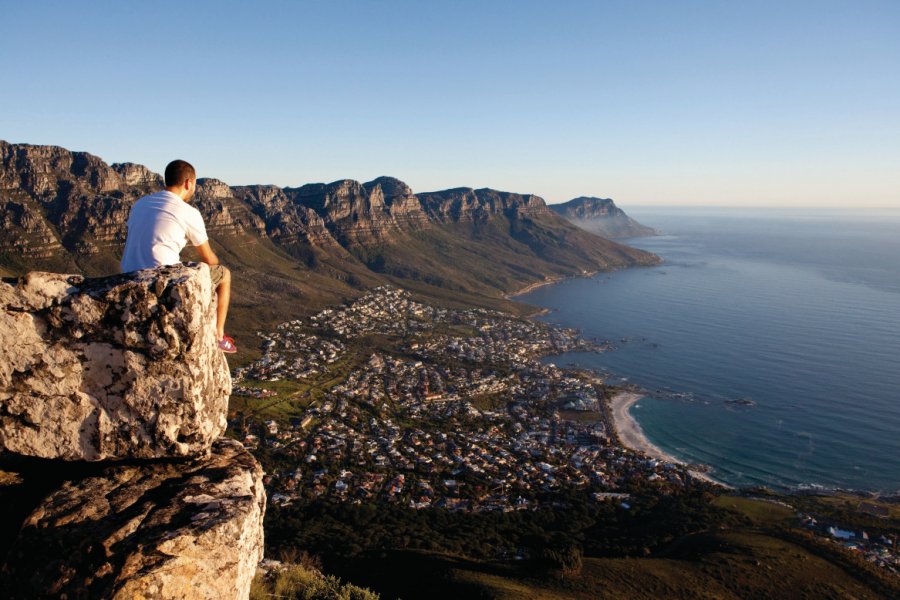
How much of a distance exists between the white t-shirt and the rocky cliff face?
2.09ft

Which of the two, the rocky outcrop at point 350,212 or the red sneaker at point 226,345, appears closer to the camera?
the red sneaker at point 226,345

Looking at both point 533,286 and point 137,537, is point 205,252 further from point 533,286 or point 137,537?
point 533,286

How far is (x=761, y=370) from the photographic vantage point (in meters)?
87.1

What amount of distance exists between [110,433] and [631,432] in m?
64.1

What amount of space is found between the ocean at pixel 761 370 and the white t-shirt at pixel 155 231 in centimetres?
5904

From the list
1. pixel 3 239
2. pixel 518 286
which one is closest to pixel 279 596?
pixel 3 239

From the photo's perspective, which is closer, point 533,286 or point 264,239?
point 264,239

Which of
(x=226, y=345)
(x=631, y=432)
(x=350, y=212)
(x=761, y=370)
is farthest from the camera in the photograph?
(x=350, y=212)

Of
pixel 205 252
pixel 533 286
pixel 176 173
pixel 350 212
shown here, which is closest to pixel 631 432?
pixel 205 252

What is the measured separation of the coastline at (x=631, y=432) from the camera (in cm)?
5562

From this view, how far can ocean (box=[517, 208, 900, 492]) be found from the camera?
57375mm

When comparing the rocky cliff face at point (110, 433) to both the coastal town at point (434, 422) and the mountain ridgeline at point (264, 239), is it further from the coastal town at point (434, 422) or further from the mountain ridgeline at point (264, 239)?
the mountain ridgeline at point (264, 239)

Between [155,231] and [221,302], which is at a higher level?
[155,231]

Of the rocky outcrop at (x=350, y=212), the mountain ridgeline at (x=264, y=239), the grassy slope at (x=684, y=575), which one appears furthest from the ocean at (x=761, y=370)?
the rocky outcrop at (x=350, y=212)
